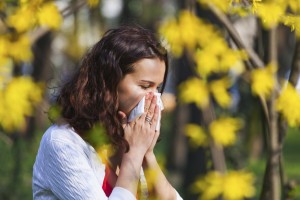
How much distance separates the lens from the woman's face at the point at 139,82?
10.5 feet

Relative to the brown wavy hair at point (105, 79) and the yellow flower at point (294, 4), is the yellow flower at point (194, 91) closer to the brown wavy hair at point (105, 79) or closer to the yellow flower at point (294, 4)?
the yellow flower at point (294, 4)

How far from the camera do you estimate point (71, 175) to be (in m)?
3.08

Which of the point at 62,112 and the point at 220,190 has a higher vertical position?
the point at 62,112

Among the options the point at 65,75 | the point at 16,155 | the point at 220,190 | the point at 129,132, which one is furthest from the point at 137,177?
the point at 16,155

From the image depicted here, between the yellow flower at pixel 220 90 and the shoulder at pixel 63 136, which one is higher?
the shoulder at pixel 63 136

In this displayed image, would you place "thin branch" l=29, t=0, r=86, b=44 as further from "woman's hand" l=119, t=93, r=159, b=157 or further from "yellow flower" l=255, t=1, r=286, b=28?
"woman's hand" l=119, t=93, r=159, b=157

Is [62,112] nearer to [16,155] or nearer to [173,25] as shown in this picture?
[173,25]

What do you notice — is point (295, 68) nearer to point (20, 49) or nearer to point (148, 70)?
point (20, 49)

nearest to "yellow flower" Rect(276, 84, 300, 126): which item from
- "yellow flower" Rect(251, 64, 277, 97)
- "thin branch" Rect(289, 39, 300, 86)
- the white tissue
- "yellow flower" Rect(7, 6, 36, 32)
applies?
"yellow flower" Rect(251, 64, 277, 97)

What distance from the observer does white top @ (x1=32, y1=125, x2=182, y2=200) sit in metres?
3.05

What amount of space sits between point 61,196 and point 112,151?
0.25m

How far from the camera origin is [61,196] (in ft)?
10.2

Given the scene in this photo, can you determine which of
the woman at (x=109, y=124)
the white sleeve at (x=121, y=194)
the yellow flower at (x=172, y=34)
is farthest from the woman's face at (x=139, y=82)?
the yellow flower at (x=172, y=34)

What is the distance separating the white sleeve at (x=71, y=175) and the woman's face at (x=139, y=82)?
237 millimetres
